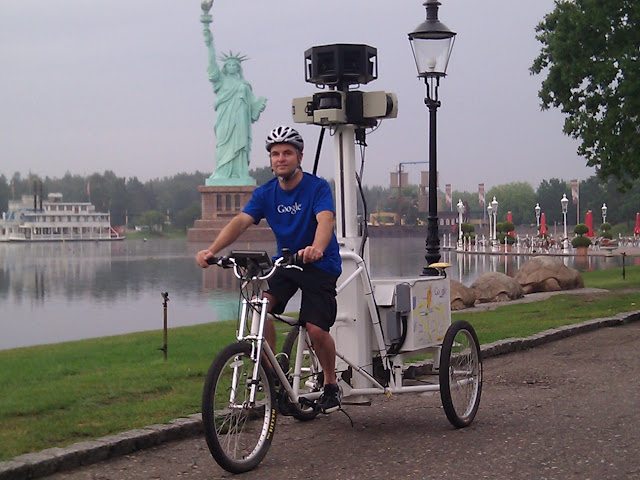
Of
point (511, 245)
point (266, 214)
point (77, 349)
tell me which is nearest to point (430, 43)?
point (77, 349)

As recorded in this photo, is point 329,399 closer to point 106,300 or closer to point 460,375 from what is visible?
point 460,375

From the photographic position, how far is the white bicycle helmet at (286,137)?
5652mm

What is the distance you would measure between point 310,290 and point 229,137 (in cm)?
6821

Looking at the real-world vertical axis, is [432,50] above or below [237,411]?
above

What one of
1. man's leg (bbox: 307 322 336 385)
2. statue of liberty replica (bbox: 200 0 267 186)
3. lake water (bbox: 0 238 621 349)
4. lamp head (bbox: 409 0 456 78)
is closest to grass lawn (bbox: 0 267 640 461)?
man's leg (bbox: 307 322 336 385)

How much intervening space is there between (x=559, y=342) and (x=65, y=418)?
6.19m

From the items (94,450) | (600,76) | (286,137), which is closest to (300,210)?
(286,137)

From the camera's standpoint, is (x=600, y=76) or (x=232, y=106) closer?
(x=600, y=76)

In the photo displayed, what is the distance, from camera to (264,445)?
5.34 m

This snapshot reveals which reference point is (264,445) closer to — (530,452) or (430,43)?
(530,452)

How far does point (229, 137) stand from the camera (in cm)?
7312

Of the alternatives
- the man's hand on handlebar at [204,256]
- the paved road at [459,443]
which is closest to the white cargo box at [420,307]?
the paved road at [459,443]

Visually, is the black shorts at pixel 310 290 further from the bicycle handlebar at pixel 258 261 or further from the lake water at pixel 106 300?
the lake water at pixel 106 300

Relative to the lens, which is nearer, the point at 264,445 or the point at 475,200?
the point at 264,445
